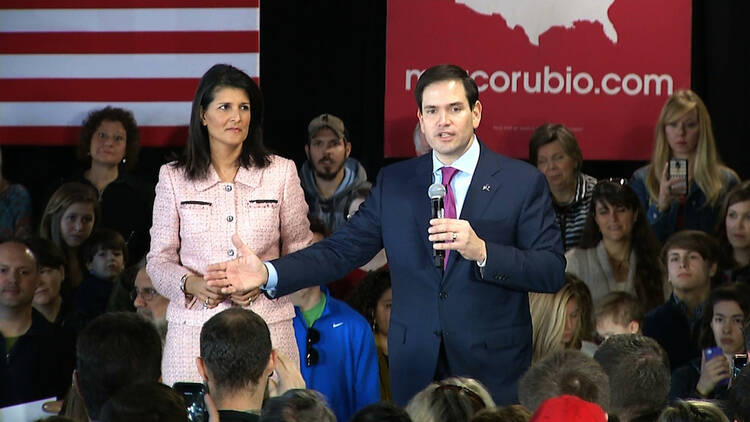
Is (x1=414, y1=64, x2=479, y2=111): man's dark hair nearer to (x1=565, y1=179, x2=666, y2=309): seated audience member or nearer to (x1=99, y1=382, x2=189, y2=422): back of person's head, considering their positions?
(x1=99, y1=382, x2=189, y2=422): back of person's head

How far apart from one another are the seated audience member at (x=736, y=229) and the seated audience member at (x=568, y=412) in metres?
3.52

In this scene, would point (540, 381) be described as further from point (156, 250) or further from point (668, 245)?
point (668, 245)

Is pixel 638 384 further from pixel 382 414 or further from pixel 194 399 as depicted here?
pixel 194 399

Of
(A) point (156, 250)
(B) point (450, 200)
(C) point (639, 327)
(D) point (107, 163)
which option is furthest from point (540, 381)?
(D) point (107, 163)

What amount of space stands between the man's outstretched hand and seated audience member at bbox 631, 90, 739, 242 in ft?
10.1

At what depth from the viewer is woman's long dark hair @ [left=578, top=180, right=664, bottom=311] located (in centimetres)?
586

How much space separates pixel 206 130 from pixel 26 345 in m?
1.42

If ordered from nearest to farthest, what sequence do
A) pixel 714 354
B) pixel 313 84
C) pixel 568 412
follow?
pixel 568 412 → pixel 714 354 → pixel 313 84

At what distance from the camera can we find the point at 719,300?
507cm

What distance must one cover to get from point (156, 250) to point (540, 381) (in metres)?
1.49

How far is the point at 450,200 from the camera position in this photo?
11.9 ft

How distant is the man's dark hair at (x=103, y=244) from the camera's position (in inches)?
238

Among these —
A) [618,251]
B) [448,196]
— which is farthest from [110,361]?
[618,251]

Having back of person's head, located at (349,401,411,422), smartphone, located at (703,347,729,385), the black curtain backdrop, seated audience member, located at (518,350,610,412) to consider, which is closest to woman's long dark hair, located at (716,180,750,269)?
smartphone, located at (703,347,729,385)
